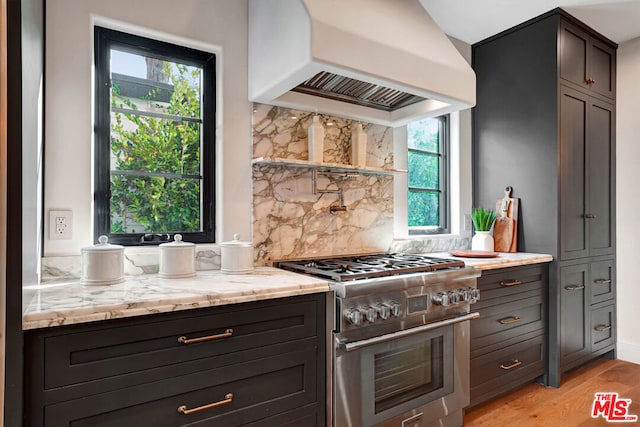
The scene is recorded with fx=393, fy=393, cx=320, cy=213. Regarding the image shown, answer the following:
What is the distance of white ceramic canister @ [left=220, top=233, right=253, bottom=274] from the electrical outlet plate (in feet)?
2.10

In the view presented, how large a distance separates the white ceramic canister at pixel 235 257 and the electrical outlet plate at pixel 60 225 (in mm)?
641

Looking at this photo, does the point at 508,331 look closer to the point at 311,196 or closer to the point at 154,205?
the point at 311,196

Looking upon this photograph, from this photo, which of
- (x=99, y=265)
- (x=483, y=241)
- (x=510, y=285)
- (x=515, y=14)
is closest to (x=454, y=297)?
(x=510, y=285)

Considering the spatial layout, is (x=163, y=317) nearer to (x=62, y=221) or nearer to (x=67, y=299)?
(x=67, y=299)

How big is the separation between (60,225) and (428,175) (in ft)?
8.26

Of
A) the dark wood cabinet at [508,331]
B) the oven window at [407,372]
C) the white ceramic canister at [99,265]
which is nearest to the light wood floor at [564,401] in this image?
Result: the dark wood cabinet at [508,331]

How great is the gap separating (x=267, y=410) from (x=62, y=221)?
1.15 meters

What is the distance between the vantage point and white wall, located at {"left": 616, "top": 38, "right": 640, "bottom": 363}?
10.4ft

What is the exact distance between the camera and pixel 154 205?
6.39 feet

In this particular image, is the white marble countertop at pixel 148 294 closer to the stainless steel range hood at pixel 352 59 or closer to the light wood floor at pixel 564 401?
the stainless steel range hood at pixel 352 59

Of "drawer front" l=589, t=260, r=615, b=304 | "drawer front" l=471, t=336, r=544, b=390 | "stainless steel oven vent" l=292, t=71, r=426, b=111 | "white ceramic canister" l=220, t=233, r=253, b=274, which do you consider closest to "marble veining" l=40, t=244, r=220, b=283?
"white ceramic canister" l=220, t=233, r=253, b=274

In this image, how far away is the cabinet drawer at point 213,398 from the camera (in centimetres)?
118

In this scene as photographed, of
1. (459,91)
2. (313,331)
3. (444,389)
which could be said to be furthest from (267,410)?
(459,91)

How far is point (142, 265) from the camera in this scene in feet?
6.00
